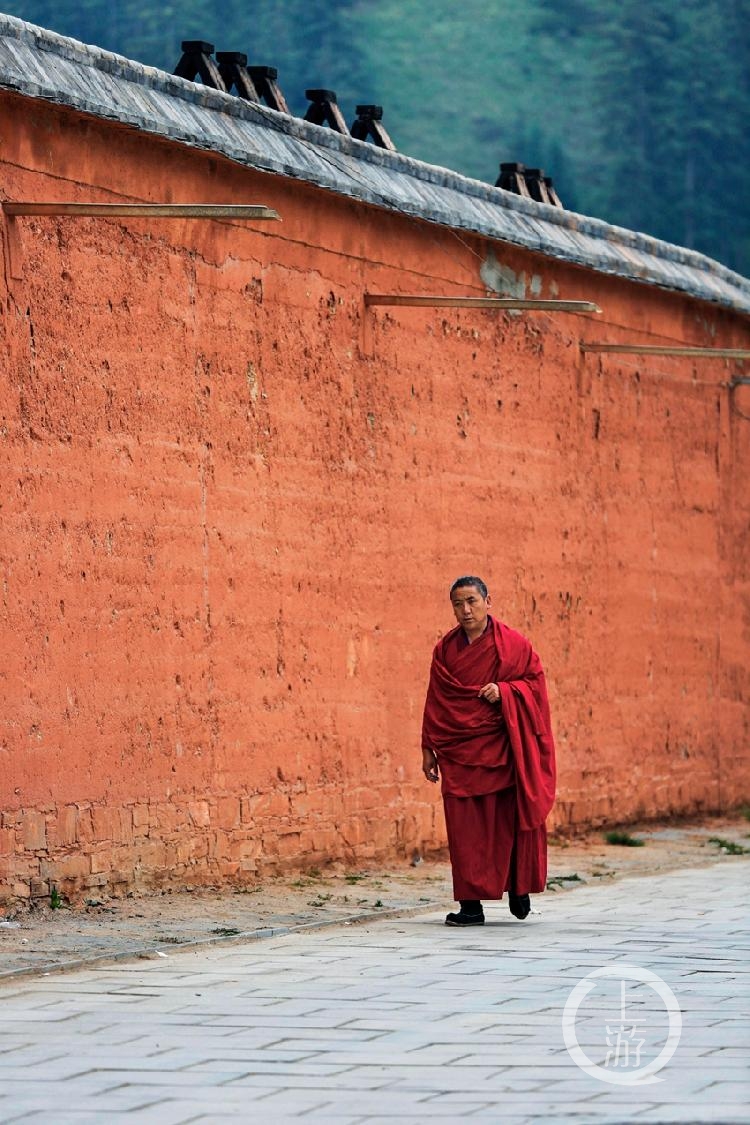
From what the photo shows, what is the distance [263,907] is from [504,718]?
135 cm

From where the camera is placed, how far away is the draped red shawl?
29.6ft

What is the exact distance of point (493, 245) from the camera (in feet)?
40.5

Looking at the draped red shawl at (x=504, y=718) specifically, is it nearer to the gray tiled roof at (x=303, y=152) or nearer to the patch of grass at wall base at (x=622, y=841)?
the gray tiled roof at (x=303, y=152)

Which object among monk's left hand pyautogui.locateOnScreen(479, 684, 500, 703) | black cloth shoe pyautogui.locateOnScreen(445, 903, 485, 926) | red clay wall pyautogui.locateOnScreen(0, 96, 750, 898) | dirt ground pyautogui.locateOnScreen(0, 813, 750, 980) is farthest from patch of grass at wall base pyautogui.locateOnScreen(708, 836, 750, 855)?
monk's left hand pyautogui.locateOnScreen(479, 684, 500, 703)

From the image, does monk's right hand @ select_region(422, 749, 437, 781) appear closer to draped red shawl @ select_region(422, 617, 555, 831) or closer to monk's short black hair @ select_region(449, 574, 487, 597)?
draped red shawl @ select_region(422, 617, 555, 831)

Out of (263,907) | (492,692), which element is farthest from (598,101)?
(263,907)

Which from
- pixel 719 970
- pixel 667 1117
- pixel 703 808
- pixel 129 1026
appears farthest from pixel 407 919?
pixel 703 808

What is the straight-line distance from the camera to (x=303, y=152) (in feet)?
34.2

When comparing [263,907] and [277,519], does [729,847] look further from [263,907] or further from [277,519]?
[263,907]

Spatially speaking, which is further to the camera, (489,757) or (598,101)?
(598,101)

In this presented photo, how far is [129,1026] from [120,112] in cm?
416

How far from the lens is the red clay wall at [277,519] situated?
8.84m

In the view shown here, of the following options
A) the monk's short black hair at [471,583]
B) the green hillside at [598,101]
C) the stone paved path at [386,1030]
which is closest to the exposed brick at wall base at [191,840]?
the stone paved path at [386,1030]

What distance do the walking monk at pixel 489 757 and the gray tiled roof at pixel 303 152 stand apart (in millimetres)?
2388
